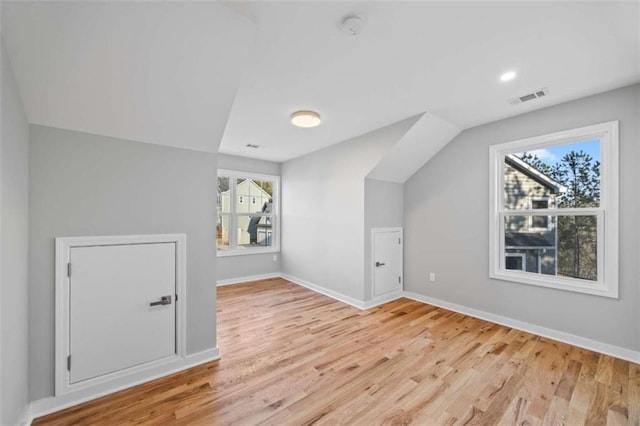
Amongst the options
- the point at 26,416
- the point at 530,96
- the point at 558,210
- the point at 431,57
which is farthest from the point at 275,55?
the point at 558,210

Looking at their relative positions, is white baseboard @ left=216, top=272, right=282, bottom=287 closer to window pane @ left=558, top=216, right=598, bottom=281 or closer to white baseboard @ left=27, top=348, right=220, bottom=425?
white baseboard @ left=27, top=348, right=220, bottom=425

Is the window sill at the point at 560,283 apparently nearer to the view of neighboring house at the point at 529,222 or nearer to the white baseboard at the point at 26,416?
the view of neighboring house at the point at 529,222

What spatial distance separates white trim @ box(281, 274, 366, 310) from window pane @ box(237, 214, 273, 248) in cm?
94

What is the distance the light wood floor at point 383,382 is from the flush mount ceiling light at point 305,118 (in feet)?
8.07

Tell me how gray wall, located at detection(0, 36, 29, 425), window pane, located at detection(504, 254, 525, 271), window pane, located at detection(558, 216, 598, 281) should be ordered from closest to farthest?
gray wall, located at detection(0, 36, 29, 425), window pane, located at detection(558, 216, 598, 281), window pane, located at detection(504, 254, 525, 271)

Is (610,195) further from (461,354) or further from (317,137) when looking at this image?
(317,137)

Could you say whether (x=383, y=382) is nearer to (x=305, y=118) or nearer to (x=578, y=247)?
(x=578, y=247)

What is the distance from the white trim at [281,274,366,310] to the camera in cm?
388

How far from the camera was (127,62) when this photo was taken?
158cm

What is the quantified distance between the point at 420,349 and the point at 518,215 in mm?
2061

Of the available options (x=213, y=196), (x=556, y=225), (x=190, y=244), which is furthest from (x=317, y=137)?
(x=556, y=225)

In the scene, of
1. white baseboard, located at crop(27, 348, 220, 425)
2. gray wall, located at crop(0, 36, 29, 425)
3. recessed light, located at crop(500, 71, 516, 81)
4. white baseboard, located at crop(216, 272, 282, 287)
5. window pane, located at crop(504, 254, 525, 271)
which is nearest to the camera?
gray wall, located at crop(0, 36, 29, 425)

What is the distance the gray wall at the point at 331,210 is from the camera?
382 centimetres

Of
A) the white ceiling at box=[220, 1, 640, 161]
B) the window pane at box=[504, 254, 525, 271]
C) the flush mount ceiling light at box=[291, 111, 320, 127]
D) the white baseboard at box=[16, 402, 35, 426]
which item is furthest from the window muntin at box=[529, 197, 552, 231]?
the white baseboard at box=[16, 402, 35, 426]
